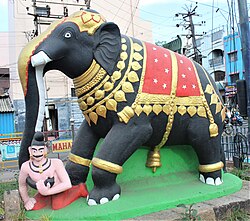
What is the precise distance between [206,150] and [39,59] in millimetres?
1937

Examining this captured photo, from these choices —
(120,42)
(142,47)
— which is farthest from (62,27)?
(142,47)

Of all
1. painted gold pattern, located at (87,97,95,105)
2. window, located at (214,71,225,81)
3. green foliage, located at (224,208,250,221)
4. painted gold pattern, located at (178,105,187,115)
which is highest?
window, located at (214,71,225,81)

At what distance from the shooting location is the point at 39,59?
118 inches

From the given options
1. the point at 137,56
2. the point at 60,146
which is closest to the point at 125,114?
the point at 137,56

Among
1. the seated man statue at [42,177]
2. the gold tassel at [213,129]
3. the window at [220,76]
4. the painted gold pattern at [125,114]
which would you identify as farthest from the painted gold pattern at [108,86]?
the window at [220,76]

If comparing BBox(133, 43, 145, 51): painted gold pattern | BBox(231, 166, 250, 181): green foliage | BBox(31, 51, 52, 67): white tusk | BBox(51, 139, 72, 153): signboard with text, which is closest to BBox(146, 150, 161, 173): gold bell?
BBox(133, 43, 145, 51): painted gold pattern

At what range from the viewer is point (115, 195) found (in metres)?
3.19

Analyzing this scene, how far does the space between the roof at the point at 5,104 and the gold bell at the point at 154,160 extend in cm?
1572

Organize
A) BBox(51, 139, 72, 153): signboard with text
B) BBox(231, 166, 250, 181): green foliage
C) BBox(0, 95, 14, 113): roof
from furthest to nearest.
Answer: BBox(0, 95, 14, 113): roof → BBox(51, 139, 72, 153): signboard with text → BBox(231, 166, 250, 181): green foliage

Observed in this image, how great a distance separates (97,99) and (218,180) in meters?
1.60

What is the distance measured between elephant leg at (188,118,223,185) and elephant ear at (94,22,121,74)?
106 centimetres

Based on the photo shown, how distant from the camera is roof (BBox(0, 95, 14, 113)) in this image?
59.5ft

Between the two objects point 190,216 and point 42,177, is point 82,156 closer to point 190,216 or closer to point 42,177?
point 42,177

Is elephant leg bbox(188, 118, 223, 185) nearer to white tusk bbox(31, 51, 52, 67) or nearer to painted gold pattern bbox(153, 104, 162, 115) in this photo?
painted gold pattern bbox(153, 104, 162, 115)
